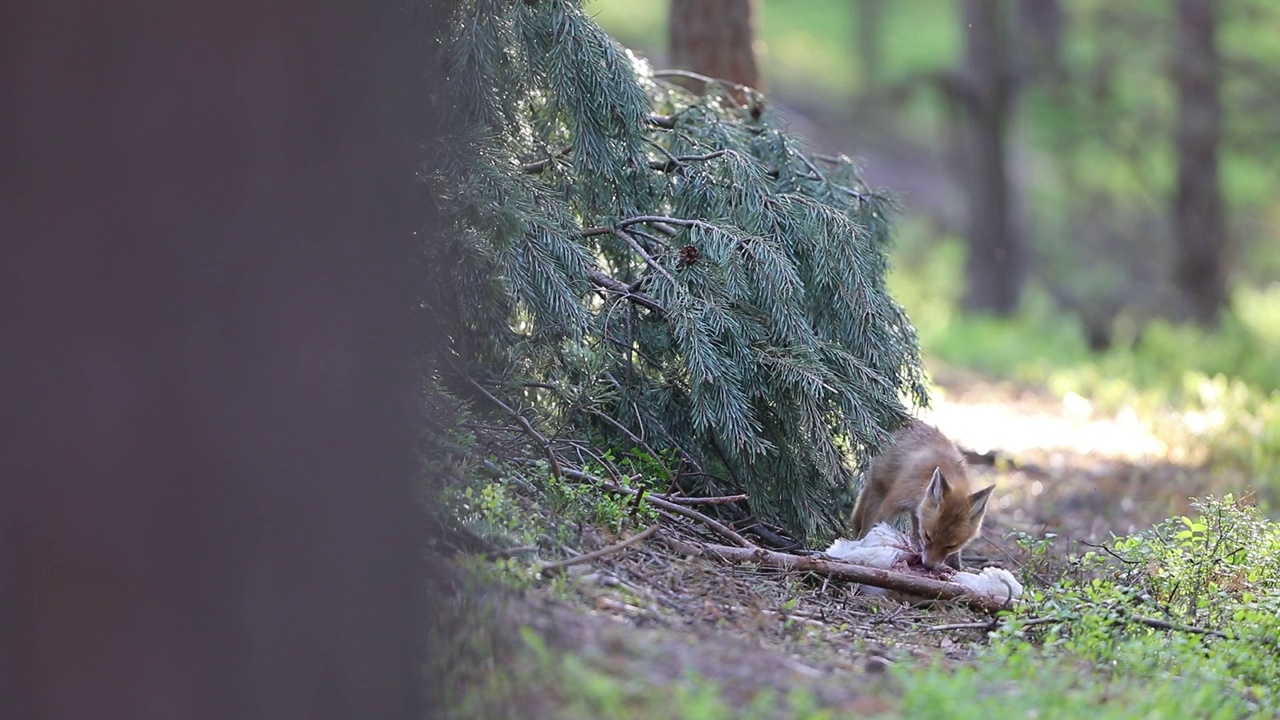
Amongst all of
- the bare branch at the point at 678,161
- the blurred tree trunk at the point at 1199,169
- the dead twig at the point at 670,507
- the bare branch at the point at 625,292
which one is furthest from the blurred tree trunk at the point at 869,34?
the dead twig at the point at 670,507

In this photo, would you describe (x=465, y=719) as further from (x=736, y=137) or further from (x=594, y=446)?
(x=736, y=137)

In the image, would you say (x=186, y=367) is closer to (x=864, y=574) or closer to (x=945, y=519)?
(x=864, y=574)

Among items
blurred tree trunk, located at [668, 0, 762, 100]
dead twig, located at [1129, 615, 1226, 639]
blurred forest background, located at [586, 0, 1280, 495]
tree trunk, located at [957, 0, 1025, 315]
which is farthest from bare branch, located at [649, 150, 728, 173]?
tree trunk, located at [957, 0, 1025, 315]

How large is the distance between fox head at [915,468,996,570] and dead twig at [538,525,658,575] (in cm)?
205

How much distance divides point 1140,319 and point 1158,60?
566 centimetres

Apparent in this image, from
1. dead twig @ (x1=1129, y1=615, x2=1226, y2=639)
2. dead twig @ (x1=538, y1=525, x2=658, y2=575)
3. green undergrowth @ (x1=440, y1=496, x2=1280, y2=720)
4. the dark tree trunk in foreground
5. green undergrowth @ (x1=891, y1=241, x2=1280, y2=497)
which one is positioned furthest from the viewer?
green undergrowth @ (x1=891, y1=241, x2=1280, y2=497)

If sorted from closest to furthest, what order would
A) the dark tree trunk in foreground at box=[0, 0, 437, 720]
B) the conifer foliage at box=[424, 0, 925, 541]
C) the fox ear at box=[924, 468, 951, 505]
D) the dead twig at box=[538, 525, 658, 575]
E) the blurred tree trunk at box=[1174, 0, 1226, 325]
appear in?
1. the dark tree trunk in foreground at box=[0, 0, 437, 720]
2. the dead twig at box=[538, 525, 658, 575]
3. the conifer foliage at box=[424, 0, 925, 541]
4. the fox ear at box=[924, 468, 951, 505]
5. the blurred tree trunk at box=[1174, 0, 1226, 325]

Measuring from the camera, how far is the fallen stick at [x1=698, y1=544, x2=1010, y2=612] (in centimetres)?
607

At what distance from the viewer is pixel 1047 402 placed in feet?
49.6

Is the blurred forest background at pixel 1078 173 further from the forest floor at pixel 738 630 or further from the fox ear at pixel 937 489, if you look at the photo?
the forest floor at pixel 738 630

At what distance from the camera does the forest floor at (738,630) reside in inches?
154

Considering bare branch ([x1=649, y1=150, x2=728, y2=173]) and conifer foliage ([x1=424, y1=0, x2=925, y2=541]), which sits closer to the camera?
conifer foliage ([x1=424, y1=0, x2=925, y2=541])

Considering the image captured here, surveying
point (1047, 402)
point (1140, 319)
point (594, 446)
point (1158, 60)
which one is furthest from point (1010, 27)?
point (594, 446)

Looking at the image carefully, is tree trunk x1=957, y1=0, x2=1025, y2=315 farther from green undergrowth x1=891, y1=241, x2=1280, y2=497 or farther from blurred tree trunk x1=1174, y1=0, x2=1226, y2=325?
blurred tree trunk x1=1174, y1=0, x2=1226, y2=325
